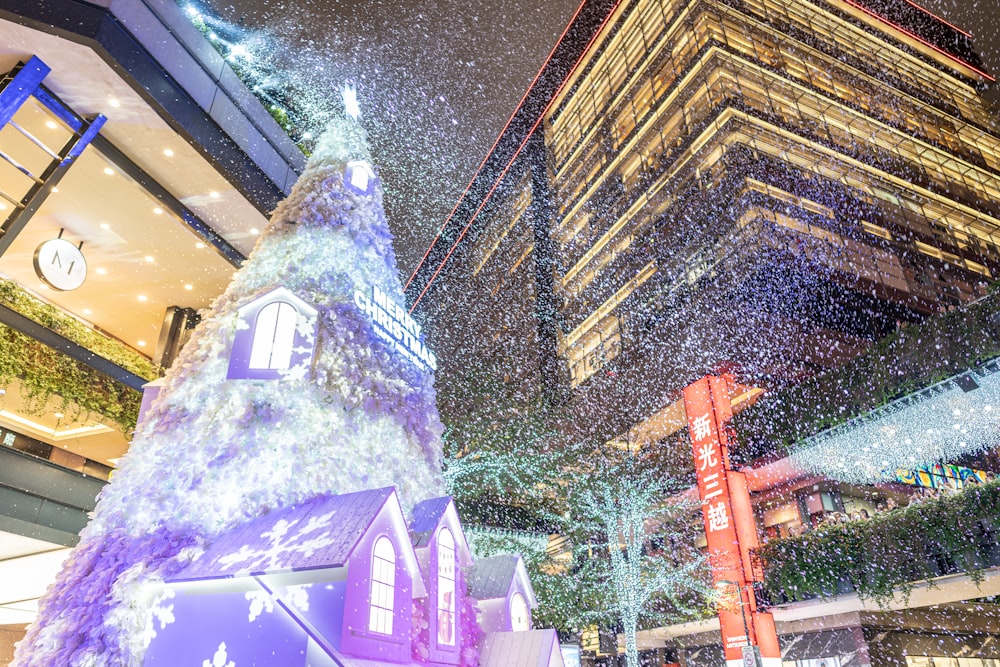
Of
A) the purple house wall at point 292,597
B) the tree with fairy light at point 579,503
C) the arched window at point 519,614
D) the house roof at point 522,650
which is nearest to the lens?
the purple house wall at point 292,597

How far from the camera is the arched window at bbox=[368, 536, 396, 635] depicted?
4129 millimetres

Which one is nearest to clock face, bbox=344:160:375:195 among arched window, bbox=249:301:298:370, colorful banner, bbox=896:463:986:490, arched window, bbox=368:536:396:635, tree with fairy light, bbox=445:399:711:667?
arched window, bbox=249:301:298:370

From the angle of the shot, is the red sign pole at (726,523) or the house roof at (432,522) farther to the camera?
the red sign pole at (726,523)

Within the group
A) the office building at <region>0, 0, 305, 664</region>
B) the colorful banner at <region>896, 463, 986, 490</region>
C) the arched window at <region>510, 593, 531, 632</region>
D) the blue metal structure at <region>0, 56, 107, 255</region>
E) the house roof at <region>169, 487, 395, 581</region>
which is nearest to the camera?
the house roof at <region>169, 487, 395, 581</region>

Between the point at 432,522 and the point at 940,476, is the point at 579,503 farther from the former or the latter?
the point at 940,476

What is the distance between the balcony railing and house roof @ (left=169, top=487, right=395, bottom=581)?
12.0 meters

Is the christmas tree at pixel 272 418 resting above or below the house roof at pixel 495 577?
above

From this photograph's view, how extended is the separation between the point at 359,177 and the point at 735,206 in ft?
52.8

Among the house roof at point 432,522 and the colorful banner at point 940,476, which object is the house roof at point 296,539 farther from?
the colorful banner at point 940,476

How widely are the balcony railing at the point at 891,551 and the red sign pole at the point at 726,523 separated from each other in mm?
585

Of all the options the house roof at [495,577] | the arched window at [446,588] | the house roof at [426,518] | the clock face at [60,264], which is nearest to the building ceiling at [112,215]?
the clock face at [60,264]

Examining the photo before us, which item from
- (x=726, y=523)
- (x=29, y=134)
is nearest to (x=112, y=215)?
(x=29, y=134)

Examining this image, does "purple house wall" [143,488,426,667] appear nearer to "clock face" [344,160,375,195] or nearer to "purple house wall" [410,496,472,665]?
"purple house wall" [410,496,472,665]

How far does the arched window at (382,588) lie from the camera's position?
13.5ft
